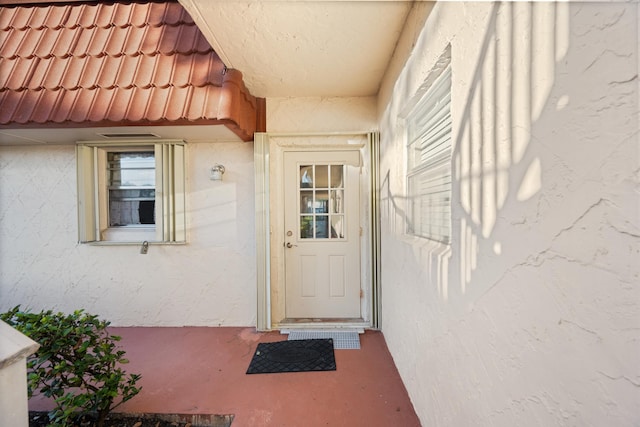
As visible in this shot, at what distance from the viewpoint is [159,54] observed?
254 cm

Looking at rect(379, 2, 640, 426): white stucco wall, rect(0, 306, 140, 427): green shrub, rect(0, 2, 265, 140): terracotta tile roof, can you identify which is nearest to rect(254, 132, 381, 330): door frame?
rect(0, 2, 265, 140): terracotta tile roof

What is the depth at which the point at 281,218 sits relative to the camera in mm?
3068

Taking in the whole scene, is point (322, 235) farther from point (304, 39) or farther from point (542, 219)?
point (542, 219)

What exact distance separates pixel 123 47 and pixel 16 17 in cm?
146

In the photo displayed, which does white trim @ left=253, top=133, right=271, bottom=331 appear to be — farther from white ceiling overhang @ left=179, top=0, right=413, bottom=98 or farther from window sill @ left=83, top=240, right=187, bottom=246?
window sill @ left=83, top=240, right=187, bottom=246

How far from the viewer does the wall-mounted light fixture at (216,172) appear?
2.98m

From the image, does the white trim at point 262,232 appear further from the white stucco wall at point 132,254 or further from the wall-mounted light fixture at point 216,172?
the wall-mounted light fixture at point 216,172

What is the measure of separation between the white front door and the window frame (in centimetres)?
124

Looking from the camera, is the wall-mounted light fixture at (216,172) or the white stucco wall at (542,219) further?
the wall-mounted light fixture at (216,172)

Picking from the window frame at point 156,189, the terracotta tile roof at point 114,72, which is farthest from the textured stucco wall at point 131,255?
the terracotta tile roof at point 114,72

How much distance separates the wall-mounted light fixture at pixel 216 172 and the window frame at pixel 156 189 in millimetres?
329

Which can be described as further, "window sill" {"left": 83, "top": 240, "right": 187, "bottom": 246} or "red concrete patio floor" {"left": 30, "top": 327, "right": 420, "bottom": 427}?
"window sill" {"left": 83, "top": 240, "right": 187, "bottom": 246}

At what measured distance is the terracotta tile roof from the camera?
2.38 m

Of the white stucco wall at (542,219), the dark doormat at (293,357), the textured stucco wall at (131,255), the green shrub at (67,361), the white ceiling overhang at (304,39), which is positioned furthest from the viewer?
the textured stucco wall at (131,255)
